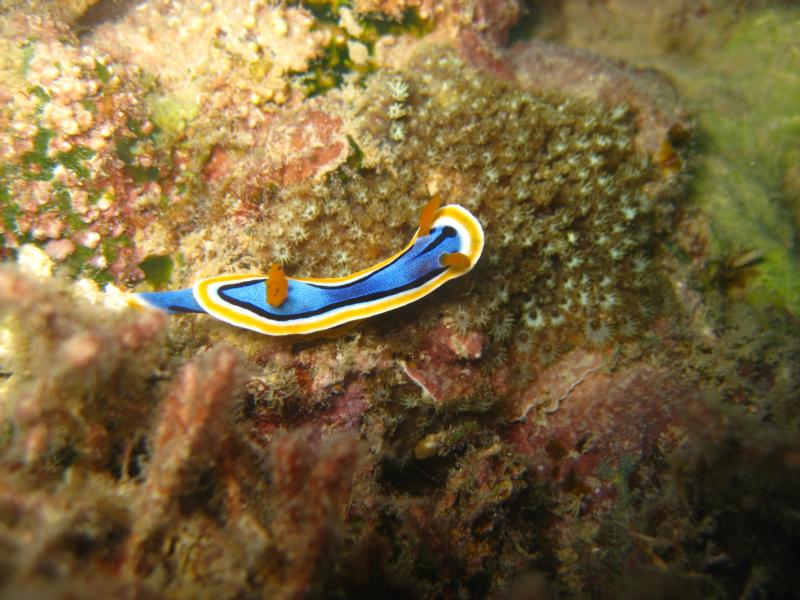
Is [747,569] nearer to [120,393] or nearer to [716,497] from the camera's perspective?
[716,497]

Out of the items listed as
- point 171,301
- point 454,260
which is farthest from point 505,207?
point 171,301

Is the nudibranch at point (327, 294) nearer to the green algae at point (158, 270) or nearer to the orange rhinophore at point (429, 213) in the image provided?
the orange rhinophore at point (429, 213)

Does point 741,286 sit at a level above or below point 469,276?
below

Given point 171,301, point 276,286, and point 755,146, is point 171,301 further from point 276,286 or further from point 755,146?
point 755,146

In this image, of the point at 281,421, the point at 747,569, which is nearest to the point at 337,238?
the point at 281,421

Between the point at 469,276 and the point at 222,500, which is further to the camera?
the point at 469,276

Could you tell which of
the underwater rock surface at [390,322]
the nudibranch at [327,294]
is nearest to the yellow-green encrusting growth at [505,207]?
the underwater rock surface at [390,322]
